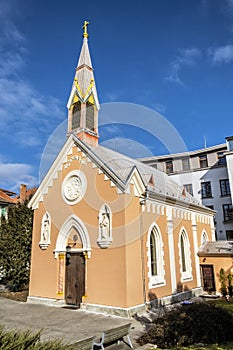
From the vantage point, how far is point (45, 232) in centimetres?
1708

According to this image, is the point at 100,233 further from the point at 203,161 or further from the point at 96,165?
the point at 203,161

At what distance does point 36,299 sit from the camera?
16.2 meters

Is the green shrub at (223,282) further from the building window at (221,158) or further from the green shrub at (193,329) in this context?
the building window at (221,158)

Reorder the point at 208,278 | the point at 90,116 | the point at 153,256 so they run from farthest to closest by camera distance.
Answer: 1. the point at 208,278
2. the point at 90,116
3. the point at 153,256

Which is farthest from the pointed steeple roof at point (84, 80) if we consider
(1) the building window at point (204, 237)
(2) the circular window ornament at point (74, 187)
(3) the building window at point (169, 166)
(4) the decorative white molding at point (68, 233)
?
(3) the building window at point (169, 166)

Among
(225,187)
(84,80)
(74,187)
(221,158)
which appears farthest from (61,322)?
(221,158)

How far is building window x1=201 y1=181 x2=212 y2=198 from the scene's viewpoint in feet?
118

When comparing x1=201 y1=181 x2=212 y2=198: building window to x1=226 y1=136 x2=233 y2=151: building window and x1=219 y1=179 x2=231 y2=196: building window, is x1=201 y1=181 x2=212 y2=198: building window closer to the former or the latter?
x1=219 y1=179 x2=231 y2=196: building window

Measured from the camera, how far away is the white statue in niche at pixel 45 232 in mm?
16750

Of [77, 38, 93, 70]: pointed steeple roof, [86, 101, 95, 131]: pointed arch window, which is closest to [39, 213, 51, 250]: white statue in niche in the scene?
[86, 101, 95, 131]: pointed arch window

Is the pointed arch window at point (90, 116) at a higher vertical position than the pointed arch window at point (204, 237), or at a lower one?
higher

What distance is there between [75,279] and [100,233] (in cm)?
323

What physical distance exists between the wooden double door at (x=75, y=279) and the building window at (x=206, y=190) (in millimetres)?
24997

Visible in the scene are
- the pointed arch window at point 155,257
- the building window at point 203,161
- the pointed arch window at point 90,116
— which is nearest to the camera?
the pointed arch window at point 155,257
